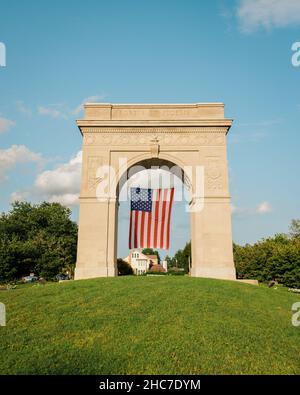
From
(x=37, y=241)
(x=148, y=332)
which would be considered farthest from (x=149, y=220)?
(x=37, y=241)

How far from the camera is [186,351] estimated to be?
757 cm

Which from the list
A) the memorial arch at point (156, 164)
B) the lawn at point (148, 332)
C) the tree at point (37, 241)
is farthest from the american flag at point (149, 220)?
the tree at point (37, 241)

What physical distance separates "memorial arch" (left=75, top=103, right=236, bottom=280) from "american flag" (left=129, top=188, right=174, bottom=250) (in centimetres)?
145

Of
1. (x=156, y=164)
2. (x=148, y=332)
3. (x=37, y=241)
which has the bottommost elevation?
(x=148, y=332)

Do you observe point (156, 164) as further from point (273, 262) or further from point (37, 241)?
point (37, 241)

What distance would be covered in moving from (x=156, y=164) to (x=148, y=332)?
49.8 feet

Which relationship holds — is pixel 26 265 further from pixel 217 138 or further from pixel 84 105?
pixel 217 138

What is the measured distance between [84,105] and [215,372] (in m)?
19.6

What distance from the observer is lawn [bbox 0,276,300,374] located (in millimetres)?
6945

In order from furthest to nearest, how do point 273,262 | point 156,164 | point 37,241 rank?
point 37,241
point 273,262
point 156,164

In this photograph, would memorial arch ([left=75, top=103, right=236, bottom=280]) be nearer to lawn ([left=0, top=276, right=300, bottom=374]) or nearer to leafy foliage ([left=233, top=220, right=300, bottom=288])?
lawn ([left=0, top=276, right=300, bottom=374])

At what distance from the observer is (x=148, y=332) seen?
28.5ft

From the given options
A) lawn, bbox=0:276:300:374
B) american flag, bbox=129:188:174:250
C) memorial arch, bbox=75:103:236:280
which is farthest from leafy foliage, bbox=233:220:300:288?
lawn, bbox=0:276:300:374

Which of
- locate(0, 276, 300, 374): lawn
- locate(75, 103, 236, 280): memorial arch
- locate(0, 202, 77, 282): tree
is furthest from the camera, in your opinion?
locate(0, 202, 77, 282): tree
